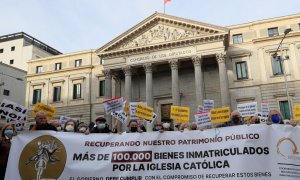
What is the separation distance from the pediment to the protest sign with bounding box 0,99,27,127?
78.9 ft

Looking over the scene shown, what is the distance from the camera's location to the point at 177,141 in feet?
25.1

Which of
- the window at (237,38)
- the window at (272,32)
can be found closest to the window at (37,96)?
the window at (237,38)

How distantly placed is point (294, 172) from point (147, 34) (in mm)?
29866

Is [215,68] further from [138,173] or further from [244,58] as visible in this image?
[138,173]

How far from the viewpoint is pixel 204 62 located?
3453 cm

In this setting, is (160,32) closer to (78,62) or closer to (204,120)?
(78,62)

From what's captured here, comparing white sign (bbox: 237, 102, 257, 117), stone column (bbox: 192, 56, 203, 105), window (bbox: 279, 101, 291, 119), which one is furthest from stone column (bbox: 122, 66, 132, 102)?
white sign (bbox: 237, 102, 257, 117)

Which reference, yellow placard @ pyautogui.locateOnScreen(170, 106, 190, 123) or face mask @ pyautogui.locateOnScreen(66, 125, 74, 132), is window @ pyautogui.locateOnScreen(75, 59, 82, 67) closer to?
yellow placard @ pyautogui.locateOnScreen(170, 106, 190, 123)

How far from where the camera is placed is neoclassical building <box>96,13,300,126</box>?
31516 mm

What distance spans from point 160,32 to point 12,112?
25827 millimetres

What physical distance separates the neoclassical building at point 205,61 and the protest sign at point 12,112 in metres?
21.3

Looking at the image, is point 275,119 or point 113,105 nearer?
point 275,119

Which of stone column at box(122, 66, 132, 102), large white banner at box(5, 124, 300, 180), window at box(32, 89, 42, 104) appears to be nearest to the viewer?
large white banner at box(5, 124, 300, 180)

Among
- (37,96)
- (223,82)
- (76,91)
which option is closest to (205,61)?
(223,82)
